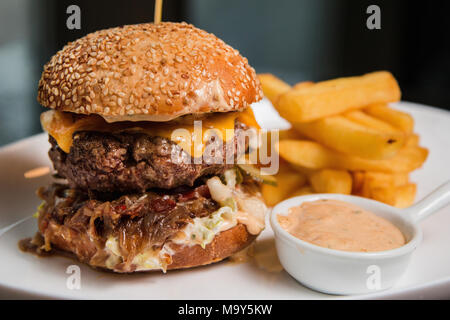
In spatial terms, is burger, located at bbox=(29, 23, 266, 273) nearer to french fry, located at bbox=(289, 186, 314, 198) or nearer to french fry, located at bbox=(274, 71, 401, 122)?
french fry, located at bbox=(274, 71, 401, 122)

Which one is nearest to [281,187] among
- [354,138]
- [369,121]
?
[354,138]

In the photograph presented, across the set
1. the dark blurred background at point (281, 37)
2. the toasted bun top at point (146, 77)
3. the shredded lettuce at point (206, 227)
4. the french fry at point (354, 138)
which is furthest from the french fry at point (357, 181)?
the dark blurred background at point (281, 37)

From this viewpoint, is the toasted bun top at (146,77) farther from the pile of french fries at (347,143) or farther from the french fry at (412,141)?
the french fry at (412,141)

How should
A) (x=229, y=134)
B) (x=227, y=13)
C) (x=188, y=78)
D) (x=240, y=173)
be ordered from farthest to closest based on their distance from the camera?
1. (x=227, y=13)
2. (x=240, y=173)
3. (x=229, y=134)
4. (x=188, y=78)

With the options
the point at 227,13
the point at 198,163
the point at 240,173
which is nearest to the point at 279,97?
the point at 240,173

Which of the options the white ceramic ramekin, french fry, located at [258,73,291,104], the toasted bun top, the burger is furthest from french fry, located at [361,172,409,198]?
the toasted bun top

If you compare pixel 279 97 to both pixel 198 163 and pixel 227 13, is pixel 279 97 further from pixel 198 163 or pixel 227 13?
pixel 227 13
